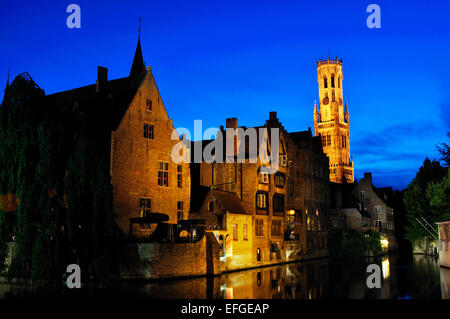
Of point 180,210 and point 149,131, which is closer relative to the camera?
point 149,131

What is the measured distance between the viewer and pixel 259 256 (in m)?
50.2

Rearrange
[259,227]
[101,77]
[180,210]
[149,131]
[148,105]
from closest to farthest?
1. [149,131]
2. [148,105]
3. [180,210]
4. [101,77]
5. [259,227]

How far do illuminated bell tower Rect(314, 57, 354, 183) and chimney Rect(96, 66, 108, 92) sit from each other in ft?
403

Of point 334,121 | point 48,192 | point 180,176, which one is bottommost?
point 48,192

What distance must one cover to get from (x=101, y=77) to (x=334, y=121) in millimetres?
142730

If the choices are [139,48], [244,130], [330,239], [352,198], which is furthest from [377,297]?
[352,198]

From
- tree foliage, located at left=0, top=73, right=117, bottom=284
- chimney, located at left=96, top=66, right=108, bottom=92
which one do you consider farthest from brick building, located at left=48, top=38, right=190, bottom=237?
tree foliage, located at left=0, top=73, right=117, bottom=284

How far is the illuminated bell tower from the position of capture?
169250 millimetres

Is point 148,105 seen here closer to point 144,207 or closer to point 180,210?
point 144,207

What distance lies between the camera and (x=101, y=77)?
45.0 metres

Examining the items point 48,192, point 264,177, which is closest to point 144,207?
point 48,192

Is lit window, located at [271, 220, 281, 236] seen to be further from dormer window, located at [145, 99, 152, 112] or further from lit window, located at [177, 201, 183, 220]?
dormer window, located at [145, 99, 152, 112]
